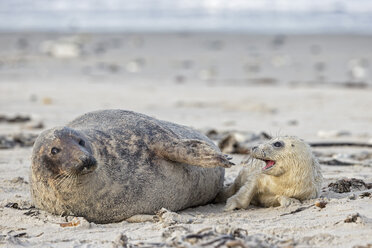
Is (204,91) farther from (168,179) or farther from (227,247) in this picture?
(227,247)

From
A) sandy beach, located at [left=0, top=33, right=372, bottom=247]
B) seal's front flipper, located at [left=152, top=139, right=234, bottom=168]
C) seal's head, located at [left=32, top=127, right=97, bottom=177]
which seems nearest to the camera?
sandy beach, located at [left=0, top=33, right=372, bottom=247]

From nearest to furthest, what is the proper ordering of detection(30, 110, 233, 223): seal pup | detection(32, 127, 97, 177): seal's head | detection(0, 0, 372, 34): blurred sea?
detection(32, 127, 97, 177): seal's head < detection(30, 110, 233, 223): seal pup < detection(0, 0, 372, 34): blurred sea

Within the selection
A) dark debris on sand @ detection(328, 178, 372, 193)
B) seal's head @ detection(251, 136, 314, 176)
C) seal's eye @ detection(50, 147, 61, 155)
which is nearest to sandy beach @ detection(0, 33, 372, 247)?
dark debris on sand @ detection(328, 178, 372, 193)

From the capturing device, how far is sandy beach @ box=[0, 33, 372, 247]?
4.20 metres

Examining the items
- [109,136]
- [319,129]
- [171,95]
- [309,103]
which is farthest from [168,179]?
[171,95]

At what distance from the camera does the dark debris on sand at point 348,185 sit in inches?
214

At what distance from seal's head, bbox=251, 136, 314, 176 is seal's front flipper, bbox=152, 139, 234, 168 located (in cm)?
26

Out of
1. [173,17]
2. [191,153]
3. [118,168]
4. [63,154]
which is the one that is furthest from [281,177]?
[173,17]

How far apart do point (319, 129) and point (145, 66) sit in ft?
34.9

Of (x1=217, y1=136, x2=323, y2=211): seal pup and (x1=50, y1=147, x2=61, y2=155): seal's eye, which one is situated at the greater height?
(x1=50, y1=147, x2=61, y2=155): seal's eye

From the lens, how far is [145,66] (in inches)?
771

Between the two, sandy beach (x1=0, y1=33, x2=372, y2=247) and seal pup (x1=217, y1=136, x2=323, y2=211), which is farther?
seal pup (x1=217, y1=136, x2=323, y2=211)

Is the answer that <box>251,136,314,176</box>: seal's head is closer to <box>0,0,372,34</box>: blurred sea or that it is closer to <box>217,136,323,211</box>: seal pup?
<box>217,136,323,211</box>: seal pup

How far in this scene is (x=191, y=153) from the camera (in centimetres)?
496
